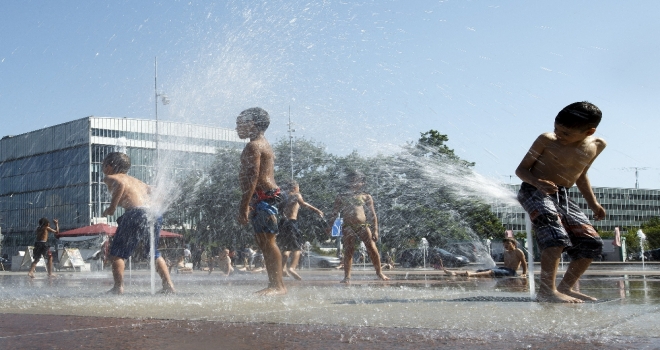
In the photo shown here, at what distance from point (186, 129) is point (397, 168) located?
137 inches

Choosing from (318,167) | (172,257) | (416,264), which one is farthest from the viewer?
(172,257)

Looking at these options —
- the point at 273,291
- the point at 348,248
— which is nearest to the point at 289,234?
the point at 348,248

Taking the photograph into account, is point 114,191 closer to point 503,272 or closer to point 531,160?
point 531,160

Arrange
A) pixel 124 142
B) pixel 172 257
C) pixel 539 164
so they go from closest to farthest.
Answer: pixel 539 164 → pixel 124 142 → pixel 172 257

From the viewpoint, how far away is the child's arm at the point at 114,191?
20.8ft

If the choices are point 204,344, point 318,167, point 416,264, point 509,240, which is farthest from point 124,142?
point 416,264

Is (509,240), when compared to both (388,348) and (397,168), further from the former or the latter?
(388,348)

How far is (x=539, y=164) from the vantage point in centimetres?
482

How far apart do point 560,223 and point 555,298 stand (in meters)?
0.49

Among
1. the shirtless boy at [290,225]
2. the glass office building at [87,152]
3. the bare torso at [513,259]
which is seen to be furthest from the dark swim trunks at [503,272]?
the glass office building at [87,152]

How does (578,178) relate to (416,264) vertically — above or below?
above

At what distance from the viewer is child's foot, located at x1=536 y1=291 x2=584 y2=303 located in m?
4.53

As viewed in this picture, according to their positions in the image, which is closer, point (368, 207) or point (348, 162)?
point (368, 207)

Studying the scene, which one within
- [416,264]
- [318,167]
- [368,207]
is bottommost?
[416,264]
